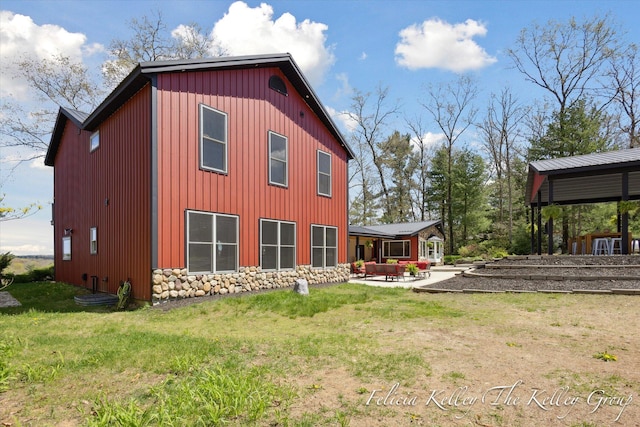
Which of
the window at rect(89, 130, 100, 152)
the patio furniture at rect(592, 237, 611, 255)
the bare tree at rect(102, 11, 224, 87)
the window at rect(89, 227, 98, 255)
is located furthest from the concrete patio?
the bare tree at rect(102, 11, 224, 87)

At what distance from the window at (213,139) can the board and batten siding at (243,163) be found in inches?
5.9

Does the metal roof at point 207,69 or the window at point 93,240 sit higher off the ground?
the metal roof at point 207,69

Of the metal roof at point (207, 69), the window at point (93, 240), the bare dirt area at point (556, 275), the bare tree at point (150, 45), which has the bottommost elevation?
the bare dirt area at point (556, 275)

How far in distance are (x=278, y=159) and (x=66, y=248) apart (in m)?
9.95

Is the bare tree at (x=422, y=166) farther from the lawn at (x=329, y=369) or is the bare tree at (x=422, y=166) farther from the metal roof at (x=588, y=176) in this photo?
the lawn at (x=329, y=369)

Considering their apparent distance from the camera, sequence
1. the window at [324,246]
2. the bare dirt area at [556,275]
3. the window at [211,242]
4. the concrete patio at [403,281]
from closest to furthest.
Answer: the window at [211,242] → the bare dirt area at [556,275] → the window at [324,246] → the concrete patio at [403,281]

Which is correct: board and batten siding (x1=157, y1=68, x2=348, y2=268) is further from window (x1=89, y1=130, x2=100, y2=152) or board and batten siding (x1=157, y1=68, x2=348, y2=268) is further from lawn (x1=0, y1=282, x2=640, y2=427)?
window (x1=89, y1=130, x2=100, y2=152)

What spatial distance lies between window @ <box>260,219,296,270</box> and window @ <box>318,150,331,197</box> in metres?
2.26

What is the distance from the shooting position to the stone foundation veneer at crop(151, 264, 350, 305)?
845 centimetres

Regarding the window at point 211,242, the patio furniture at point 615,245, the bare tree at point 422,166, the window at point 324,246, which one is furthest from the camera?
the bare tree at point 422,166

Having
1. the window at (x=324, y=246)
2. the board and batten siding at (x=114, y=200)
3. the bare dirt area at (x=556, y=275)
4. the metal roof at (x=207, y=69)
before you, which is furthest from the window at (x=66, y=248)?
the bare dirt area at (x=556, y=275)

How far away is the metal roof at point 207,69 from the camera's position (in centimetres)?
879

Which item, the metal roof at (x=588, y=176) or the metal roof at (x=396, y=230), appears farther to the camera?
the metal roof at (x=396, y=230)

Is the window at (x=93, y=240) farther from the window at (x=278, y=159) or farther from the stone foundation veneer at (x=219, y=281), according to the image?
the window at (x=278, y=159)
